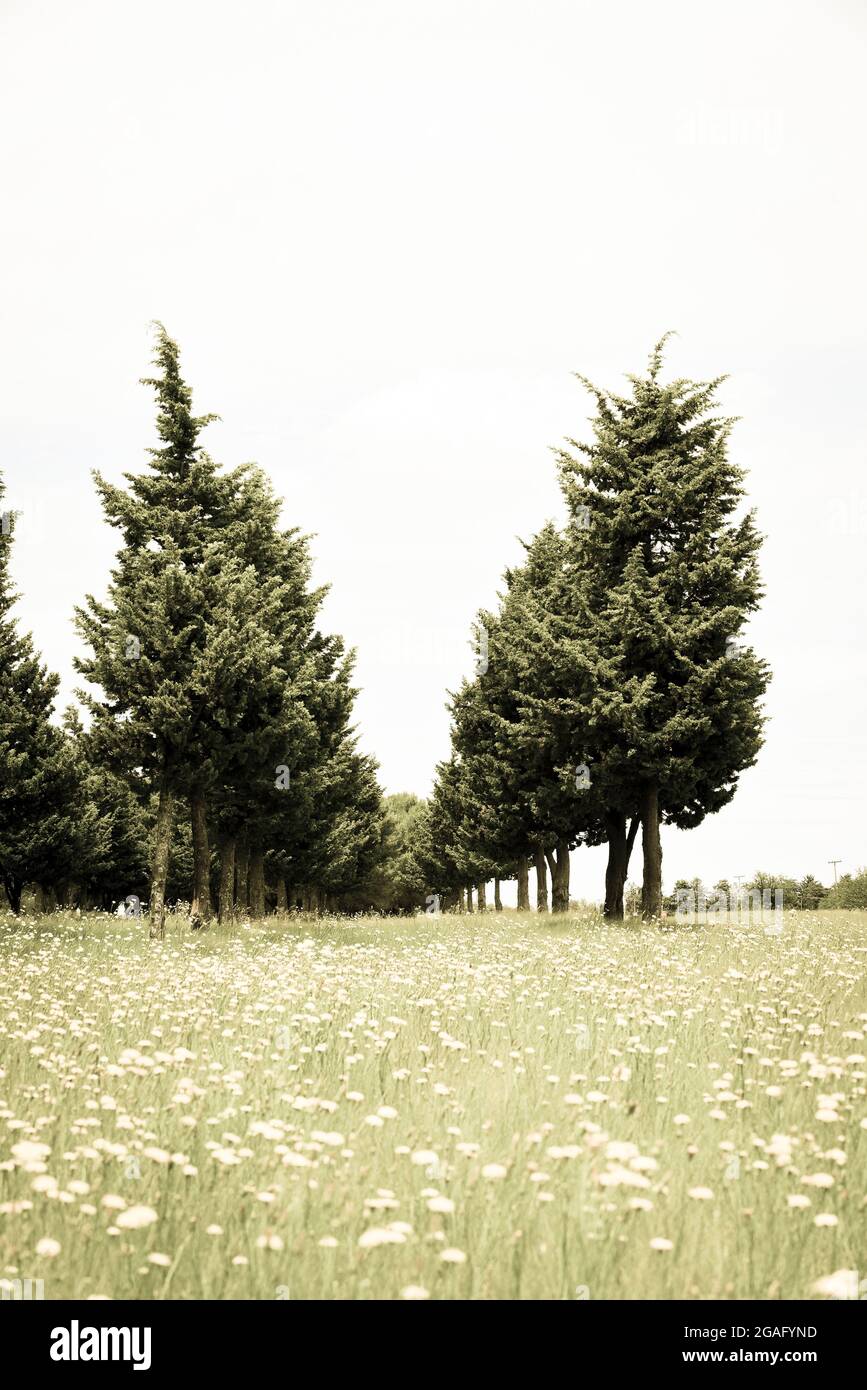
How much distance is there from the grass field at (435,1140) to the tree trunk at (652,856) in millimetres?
13199

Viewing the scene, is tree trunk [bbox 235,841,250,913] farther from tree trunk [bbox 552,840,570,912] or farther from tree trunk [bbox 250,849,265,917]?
tree trunk [bbox 552,840,570,912]

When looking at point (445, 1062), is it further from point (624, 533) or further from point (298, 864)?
point (298, 864)

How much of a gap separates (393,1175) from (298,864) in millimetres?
38034

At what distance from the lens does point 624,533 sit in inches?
953

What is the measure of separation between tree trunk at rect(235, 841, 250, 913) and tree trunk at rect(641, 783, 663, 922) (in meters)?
14.0

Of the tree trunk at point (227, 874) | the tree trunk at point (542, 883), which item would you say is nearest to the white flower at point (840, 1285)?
the tree trunk at point (227, 874)

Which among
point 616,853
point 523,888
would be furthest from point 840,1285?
point 523,888

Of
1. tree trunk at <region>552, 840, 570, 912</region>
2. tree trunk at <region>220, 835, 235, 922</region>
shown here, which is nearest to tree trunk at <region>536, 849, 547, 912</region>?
tree trunk at <region>552, 840, 570, 912</region>

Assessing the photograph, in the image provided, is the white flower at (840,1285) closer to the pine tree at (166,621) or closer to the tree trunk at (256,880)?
the pine tree at (166,621)

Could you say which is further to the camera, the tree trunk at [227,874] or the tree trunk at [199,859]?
the tree trunk at [227,874]

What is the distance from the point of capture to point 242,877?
39.6m

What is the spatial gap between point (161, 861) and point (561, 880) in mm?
17229

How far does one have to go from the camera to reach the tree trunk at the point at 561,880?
109 ft
